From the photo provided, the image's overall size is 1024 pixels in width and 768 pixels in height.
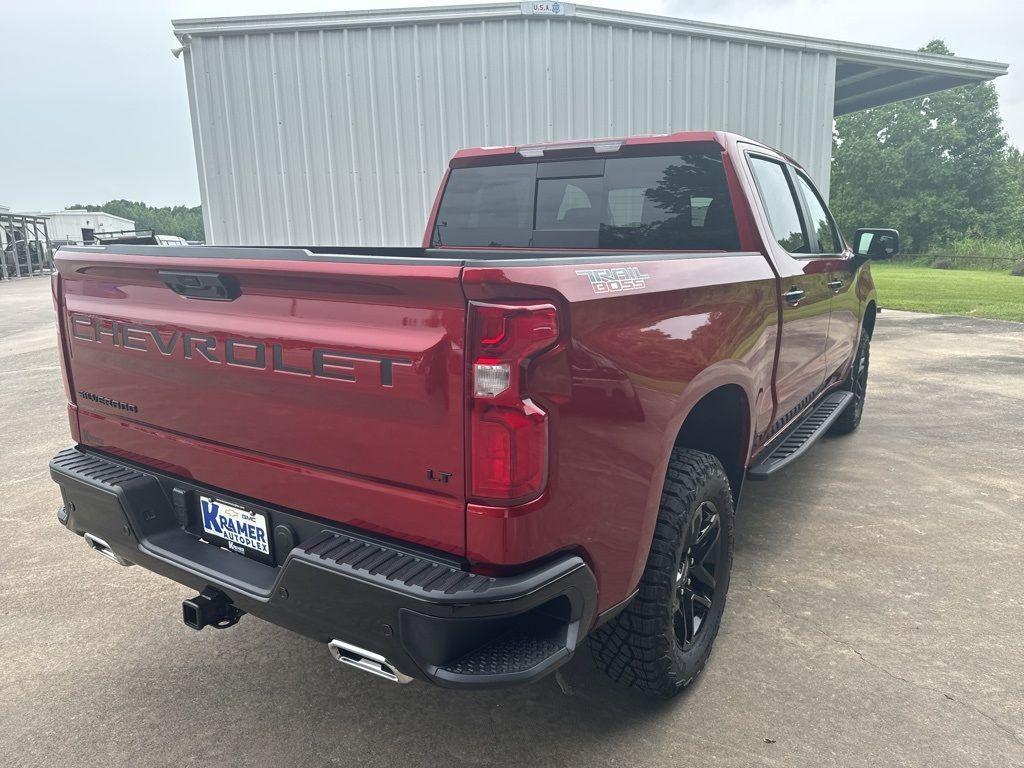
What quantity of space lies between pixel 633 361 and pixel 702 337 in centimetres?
50

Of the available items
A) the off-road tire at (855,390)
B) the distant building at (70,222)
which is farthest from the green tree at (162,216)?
the off-road tire at (855,390)

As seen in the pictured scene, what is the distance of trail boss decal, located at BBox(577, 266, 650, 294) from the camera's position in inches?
72.5

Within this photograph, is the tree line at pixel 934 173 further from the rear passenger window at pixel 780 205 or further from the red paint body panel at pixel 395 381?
the red paint body panel at pixel 395 381

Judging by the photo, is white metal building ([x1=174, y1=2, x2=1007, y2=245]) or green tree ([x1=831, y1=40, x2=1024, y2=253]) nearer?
white metal building ([x1=174, y1=2, x2=1007, y2=245])

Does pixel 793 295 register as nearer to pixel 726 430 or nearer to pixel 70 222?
pixel 726 430

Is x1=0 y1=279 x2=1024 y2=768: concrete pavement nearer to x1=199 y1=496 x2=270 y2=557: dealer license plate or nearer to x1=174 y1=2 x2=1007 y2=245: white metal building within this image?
x1=199 y1=496 x2=270 y2=557: dealer license plate

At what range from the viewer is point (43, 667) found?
276cm

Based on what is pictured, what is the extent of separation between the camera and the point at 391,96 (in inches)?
346

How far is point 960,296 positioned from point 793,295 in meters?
18.1

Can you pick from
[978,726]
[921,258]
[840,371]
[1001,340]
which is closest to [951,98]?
[921,258]

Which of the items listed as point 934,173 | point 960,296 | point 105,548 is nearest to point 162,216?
point 934,173

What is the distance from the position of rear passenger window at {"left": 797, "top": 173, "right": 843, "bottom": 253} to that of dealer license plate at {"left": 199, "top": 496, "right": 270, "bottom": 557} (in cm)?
344

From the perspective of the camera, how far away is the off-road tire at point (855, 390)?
5.55 m

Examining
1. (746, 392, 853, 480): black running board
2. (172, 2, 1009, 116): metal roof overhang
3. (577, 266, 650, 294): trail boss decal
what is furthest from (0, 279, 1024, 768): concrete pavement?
(172, 2, 1009, 116): metal roof overhang
